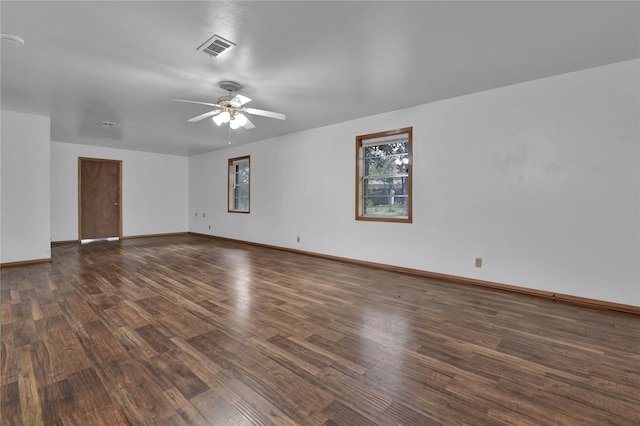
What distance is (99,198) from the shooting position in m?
7.20

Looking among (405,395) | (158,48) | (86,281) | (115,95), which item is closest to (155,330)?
(405,395)

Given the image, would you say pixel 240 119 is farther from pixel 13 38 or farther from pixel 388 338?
pixel 388 338

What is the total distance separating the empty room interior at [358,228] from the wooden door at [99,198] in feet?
5.65

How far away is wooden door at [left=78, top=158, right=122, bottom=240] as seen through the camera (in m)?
6.95

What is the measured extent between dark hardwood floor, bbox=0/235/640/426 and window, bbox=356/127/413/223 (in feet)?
4.45

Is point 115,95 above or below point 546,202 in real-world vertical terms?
above

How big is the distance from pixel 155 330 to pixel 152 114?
3.55 meters

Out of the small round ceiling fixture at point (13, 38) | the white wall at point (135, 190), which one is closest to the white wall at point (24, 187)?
the white wall at point (135, 190)

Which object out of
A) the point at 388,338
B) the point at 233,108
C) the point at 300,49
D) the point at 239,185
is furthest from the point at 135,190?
the point at 388,338

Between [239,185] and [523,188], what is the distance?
592cm

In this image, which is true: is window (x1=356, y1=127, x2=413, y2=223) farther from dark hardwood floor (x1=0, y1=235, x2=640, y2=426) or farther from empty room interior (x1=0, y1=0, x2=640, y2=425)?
dark hardwood floor (x1=0, y1=235, x2=640, y2=426)

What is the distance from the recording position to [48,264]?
457 cm

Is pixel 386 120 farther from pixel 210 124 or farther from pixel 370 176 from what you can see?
pixel 210 124

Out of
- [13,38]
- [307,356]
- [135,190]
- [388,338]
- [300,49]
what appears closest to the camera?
[307,356]
